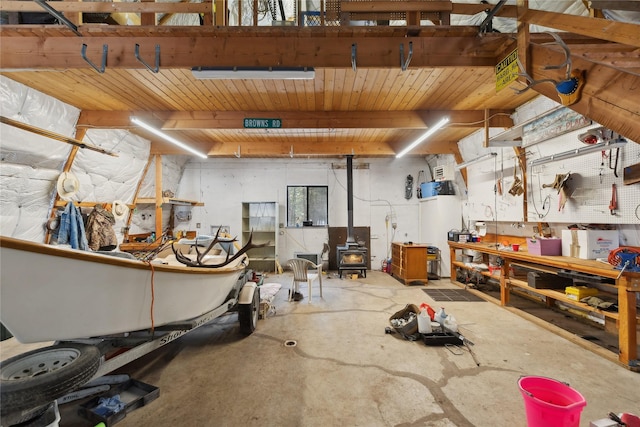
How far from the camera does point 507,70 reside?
2.58m

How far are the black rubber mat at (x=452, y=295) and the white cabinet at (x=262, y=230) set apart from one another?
4.30m

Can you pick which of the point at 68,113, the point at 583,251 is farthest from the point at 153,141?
the point at 583,251

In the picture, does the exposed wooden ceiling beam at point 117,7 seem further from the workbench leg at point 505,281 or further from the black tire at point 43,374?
the workbench leg at point 505,281

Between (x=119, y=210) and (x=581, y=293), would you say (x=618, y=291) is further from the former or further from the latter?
(x=119, y=210)

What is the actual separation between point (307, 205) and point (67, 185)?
5653mm

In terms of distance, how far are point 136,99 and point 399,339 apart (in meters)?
5.41

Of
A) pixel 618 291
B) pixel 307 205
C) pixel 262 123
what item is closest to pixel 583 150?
pixel 618 291

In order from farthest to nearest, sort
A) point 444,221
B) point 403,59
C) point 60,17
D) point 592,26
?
1. point 444,221
2. point 403,59
3. point 60,17
4. point 592,26

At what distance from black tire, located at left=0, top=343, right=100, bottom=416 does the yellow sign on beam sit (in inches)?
157

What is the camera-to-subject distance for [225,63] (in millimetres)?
2822

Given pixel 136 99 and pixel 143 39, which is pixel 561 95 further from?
pixel 136 99

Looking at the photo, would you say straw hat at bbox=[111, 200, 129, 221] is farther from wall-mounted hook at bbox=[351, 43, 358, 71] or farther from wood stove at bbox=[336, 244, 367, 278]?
wall-mounted hook at bbox=[351, 43, 358, 71]

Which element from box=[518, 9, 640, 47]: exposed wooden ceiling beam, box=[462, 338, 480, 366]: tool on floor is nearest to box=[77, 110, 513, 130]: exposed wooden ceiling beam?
box=[518, 9, 640, 47]: exposed wooden ceiling beam

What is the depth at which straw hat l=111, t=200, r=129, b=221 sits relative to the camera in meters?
5.44
